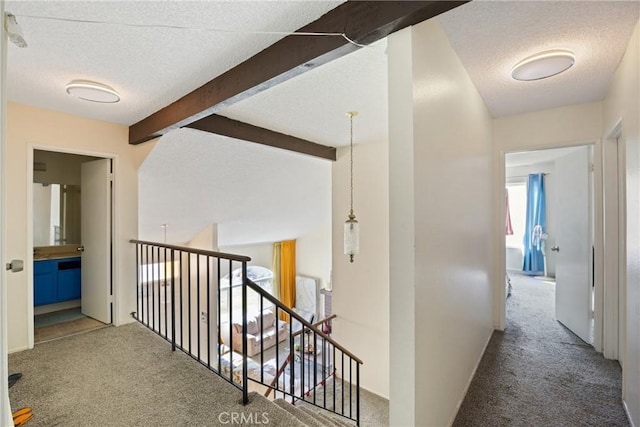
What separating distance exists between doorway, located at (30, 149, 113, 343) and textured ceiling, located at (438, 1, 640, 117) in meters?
3.58

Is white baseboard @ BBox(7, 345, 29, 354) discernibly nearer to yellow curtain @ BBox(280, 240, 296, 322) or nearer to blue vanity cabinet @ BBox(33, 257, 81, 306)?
blue vanity cabinet @ BBox(33, 257, 81, 306)

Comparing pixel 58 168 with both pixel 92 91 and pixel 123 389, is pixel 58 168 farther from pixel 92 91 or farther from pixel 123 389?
pixel 123 389

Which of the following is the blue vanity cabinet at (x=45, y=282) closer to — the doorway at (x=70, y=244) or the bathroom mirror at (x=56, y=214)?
the doorway at (x=70, y=244)

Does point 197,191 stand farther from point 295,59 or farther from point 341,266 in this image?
point 295,59

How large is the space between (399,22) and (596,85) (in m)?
2.47

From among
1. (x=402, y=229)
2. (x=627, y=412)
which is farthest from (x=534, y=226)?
(x=402, y=229)

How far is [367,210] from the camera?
170 inches

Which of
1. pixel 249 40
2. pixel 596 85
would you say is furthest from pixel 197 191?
pixel 596 85

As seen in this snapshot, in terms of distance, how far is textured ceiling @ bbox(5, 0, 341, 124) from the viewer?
1.39 meters

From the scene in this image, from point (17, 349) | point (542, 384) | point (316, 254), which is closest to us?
point (542, 384)

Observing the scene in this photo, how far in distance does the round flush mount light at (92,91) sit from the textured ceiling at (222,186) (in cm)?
78

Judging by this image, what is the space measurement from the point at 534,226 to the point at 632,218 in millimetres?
5704

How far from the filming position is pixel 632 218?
181 cm

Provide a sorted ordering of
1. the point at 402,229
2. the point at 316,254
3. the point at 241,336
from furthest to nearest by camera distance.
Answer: the point at 316,254, the point at 241,336, the point at 402,229
